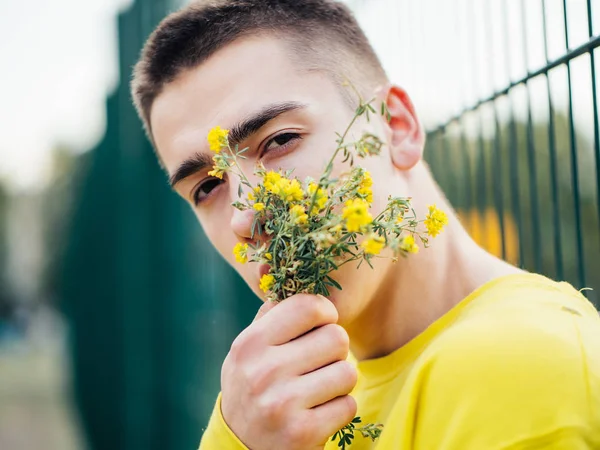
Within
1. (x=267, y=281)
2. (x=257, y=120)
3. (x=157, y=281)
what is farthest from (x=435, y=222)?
(x=157, y=281)

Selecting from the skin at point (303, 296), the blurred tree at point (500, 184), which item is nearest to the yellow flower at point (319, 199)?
the skin at point (303, 296)

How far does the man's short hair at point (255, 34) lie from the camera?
2027 millimetres

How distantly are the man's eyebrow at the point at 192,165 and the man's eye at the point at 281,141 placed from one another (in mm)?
232

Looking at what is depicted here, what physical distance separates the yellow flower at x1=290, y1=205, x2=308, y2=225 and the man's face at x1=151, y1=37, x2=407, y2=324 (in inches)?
12.4

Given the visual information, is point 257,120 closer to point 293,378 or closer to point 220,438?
point 293,378

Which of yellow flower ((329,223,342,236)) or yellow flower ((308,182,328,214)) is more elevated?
yellow flower ((308,182,328,214))

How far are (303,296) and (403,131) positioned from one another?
0.88 meters

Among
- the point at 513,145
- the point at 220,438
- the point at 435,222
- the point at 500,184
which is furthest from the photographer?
the point at 500,184

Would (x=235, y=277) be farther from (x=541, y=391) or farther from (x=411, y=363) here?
(x=541, y=391)

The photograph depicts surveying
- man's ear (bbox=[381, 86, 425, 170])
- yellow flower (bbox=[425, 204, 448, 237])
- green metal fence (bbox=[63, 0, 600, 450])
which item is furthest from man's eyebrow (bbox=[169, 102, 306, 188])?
green metal fence (bbox=[63, 0, 600, 450])

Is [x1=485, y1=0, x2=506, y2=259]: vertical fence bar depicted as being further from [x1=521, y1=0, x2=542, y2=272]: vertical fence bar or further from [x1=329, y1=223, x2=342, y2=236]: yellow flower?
[x1=329, y1=223, x2=342, y2=236]: yellow flower

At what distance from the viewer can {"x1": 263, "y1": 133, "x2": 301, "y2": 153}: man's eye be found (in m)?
1.78

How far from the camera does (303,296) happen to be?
4.58ft

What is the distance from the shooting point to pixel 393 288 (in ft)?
6.34
